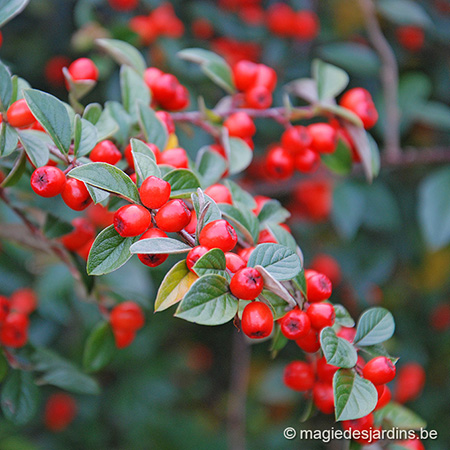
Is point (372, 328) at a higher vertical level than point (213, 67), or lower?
lower

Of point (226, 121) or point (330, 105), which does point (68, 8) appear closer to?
point (226, 121)

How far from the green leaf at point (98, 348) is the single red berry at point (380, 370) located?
2.30 feet

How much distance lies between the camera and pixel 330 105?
53.3 inches

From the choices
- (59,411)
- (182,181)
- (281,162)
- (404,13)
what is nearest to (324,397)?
(182,181)

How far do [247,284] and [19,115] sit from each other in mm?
535

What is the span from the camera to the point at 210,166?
1.18m

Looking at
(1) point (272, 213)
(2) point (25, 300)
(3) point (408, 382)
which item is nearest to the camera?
(1) point (272, 213)

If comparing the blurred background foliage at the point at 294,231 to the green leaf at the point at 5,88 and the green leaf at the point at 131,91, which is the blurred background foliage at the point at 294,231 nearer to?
the green leaf at the point at 131,91

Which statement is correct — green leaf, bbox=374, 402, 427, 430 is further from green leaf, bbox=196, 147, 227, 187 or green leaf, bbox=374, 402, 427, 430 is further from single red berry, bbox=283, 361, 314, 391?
green leaf, bbox=196, 147, 227, 187

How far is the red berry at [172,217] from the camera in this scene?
0.82 meters

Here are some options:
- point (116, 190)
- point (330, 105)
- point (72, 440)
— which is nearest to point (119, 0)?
point (330, 105)

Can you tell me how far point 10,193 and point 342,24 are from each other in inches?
71.6

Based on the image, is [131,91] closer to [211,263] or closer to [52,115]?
[52,115]

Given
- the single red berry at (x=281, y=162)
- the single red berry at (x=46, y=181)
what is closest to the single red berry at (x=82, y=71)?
the single red berry at (x=46, y=181)
